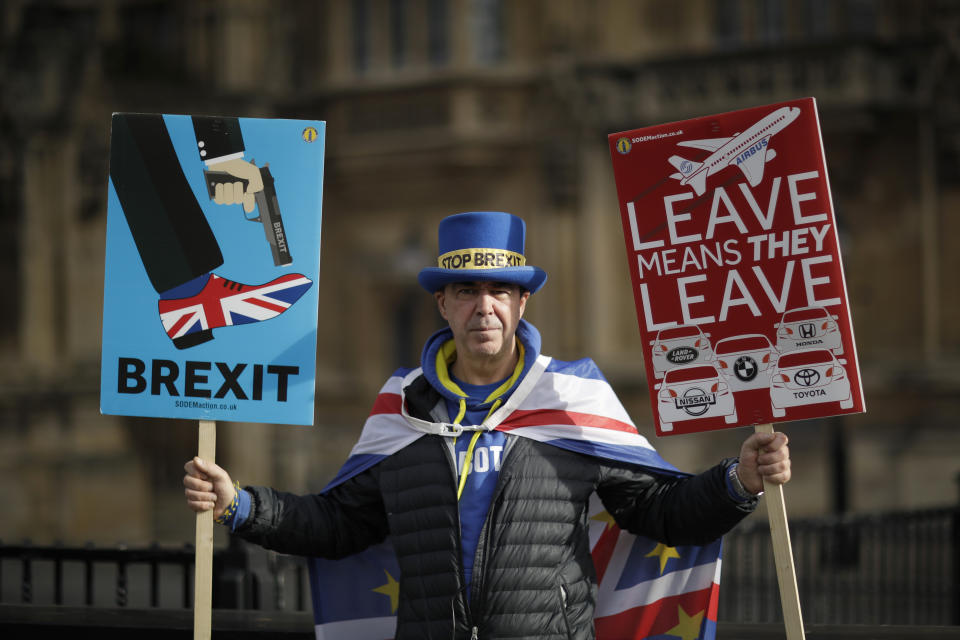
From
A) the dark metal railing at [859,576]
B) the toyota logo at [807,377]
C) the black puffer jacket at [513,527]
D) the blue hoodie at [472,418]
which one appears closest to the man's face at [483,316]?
the blue hoodie at [472,418]

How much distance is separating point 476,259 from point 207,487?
43.3 inches

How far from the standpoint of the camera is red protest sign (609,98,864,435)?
3299 millimetres

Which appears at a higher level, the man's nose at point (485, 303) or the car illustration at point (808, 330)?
the man's nose at point (485, 303)

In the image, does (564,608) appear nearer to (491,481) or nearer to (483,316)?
(491,481)

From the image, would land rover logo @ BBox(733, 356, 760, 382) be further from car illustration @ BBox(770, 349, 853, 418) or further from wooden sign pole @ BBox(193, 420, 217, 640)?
wooden sign pole @ BBox(193, 420, 217, 640)

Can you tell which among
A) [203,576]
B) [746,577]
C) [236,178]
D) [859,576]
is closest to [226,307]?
[236,178]

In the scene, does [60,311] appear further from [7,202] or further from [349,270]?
[349,270]

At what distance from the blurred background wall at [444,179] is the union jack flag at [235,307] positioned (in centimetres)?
1041

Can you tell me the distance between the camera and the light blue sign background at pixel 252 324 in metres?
3.56

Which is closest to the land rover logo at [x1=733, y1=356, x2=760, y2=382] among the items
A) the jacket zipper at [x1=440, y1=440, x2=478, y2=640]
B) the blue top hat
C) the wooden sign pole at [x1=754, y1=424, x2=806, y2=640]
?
the wooden sign pole at [x1=754, y1=424, x2=806, y2=640]

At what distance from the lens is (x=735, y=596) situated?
902cm

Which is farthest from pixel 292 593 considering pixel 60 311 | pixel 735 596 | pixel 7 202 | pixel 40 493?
pixel 7 202

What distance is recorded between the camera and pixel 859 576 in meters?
8.56

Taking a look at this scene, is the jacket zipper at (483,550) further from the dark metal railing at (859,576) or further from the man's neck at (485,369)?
the dark metal railing at (859,576)
